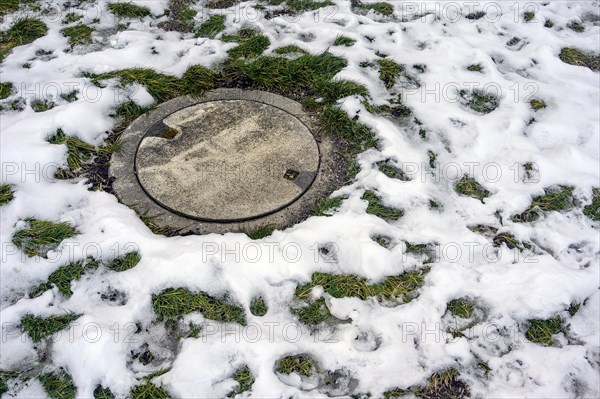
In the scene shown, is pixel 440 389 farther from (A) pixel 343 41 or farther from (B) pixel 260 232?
(A) pixel 343 41

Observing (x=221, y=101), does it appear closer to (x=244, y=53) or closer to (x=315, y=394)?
(x=244, y=53)

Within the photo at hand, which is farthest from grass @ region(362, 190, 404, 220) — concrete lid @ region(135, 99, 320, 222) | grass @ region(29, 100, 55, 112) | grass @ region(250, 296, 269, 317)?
grass @ region(29, 100, 55, 112)

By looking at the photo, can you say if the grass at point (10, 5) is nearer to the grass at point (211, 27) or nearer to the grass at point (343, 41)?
the grass at point (211, 27)

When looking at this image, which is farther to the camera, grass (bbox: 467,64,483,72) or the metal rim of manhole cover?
grass (bbox: 467,64,483,72)

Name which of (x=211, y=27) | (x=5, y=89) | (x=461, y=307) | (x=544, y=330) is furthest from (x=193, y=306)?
(x=211, y=27)

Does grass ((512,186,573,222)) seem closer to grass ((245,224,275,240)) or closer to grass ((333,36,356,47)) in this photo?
grass ((245,224,275,240))

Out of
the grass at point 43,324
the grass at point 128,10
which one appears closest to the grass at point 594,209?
the grass at point 43,324

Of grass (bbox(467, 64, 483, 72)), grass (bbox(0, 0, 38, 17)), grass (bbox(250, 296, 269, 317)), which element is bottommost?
grass (bbox(250, 296, 269, 317))
